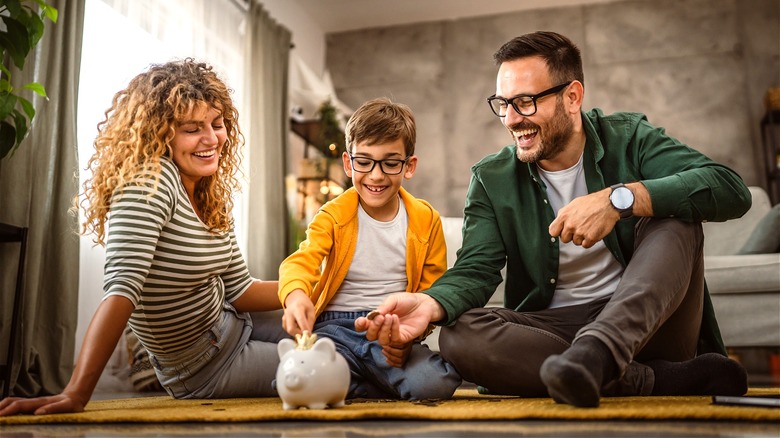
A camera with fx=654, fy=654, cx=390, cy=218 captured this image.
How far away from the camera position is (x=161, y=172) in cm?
149

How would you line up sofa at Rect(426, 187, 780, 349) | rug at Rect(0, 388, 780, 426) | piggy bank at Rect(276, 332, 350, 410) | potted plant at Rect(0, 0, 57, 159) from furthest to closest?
sofa at Rect(426, 187, 780, 349) → potted plant at Rect(0, 0, 57, 159) → piggy bank at Rect(276, 332, 350, 410) → rug at Rect(0, 388, 780, 426)

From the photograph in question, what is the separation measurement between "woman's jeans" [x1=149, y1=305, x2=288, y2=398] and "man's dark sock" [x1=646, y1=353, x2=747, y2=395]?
3.08ft

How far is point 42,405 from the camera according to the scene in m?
1.21

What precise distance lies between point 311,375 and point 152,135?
0.74 meters

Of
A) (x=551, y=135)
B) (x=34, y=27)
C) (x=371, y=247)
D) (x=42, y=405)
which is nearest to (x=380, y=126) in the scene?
(x=371, y=247)

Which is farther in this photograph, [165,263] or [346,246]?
[346,246]

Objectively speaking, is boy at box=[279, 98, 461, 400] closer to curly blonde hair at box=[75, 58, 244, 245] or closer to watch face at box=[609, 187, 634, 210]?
curly blonde hair at box=[75, 58, 244, 245]

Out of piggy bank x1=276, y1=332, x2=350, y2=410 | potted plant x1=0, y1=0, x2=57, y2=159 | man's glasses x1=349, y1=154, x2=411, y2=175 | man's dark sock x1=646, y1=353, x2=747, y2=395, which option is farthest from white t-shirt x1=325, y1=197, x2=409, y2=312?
potted plant x1=0, y1=0, x2=57, y2=159

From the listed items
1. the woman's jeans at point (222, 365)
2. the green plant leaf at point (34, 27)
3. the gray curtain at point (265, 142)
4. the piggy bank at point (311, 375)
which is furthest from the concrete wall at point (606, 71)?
the piggy bank at point (311, 375)

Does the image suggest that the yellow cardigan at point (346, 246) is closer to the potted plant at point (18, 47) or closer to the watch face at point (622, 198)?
the watch face at point (622, 198)

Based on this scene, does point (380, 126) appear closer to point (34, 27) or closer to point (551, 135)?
point (551, 135)

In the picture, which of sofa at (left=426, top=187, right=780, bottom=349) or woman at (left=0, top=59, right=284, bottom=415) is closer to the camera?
woman at (left=0, top=59, right=284, bottom=415)

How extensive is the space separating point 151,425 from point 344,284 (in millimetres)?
708

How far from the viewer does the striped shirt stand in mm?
1332
